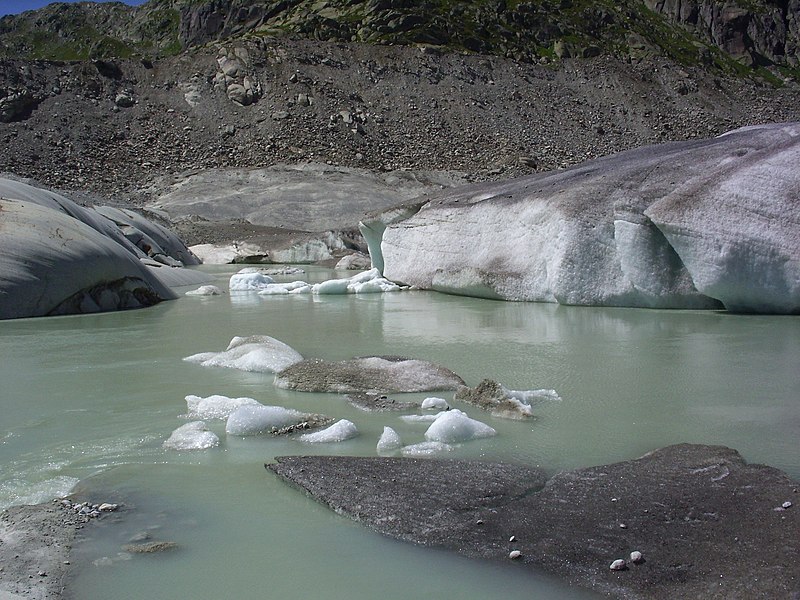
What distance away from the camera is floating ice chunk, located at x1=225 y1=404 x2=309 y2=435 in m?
3.17

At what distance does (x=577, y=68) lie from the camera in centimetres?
5206

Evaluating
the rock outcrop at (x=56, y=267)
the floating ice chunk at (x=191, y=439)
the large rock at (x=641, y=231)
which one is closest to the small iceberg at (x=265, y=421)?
the floating ice chunk at (x=191, y=439)

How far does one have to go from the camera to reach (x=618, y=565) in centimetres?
193

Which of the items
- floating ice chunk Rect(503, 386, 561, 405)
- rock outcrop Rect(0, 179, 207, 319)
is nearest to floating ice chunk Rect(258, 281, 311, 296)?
rock outcrop Rect(0, 179, 207, 319)

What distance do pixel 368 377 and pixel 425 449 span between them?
1213 mm

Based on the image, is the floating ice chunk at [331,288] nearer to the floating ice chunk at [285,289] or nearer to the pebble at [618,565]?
the floating ice chunk at [285,289]

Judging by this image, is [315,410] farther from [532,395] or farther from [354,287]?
[354,287]

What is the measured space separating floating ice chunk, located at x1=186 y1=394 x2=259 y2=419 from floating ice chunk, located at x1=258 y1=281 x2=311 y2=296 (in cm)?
692

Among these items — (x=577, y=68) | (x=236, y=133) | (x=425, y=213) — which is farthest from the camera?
(x=577, y=68)

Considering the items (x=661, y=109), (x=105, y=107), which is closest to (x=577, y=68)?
(x=661, y=109)

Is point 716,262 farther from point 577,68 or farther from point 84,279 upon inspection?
point 577,68

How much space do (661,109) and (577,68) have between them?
277 inches

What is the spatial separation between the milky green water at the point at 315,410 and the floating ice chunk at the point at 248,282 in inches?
158

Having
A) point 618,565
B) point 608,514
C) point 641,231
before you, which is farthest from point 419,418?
point 641,231
